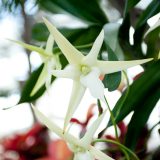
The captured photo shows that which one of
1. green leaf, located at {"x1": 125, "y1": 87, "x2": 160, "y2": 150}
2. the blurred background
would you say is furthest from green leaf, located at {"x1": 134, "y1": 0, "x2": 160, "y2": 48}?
green leaf, located at {"x1": 125, "y1": 87, "x2": 160, "y2": 150}

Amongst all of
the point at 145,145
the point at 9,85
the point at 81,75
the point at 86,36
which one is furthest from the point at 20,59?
the point at 81,75

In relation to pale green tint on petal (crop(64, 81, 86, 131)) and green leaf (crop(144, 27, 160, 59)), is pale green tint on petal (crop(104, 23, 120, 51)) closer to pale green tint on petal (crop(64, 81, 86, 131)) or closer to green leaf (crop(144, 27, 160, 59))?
green leaf (crop(144, 27, 160, 59))

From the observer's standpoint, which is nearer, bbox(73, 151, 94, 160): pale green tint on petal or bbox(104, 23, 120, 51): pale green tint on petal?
bbox(73, 151, 94, 160): pale green tint on petal

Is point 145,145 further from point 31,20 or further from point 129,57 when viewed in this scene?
point 31,20

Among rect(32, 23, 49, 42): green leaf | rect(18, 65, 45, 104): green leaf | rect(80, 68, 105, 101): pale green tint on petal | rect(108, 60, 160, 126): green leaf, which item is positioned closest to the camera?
rect(80, 68, 105, 101): pale green tint on petal

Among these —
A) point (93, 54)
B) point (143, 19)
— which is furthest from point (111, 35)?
point (93, 54)

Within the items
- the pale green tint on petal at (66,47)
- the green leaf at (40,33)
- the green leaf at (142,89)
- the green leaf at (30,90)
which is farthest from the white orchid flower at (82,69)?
the green leaf at (40,33)

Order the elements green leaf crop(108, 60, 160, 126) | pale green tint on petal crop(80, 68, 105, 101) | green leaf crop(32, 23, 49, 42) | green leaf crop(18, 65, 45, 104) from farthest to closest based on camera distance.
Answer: green leaf crop(32, 23, 49, 42), green leaf crop(18, 65, 45, 104), green leaf crop(108, 60, 160, 126), pale green tint on petal crop(80, 68, 105, 101)
